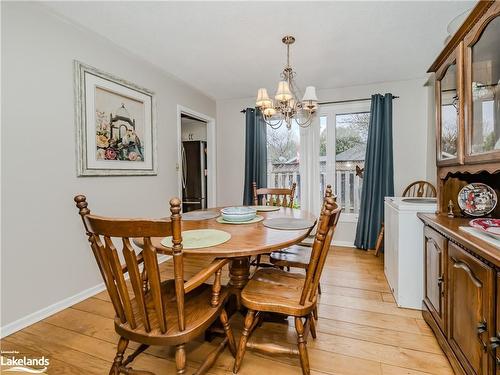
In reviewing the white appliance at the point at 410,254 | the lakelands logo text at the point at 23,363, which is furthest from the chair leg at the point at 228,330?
the white appliance at the point at 410,254

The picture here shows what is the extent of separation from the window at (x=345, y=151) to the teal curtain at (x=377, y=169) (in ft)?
0.80

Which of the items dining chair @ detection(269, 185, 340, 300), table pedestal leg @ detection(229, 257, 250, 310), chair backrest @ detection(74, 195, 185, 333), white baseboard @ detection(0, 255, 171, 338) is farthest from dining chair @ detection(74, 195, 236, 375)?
white baseboard @ detection(0, 255, 171, 338)

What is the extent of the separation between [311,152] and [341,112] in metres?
0.74

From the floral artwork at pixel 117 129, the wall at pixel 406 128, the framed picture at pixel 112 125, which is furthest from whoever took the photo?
the wall at pixel 406 128

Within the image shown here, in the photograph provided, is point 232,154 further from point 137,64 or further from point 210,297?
point 210,297

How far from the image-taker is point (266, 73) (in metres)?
3.27

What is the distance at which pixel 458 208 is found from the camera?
1.81 meters

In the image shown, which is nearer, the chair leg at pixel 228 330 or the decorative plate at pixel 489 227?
the decorative plate at pixel 489 227

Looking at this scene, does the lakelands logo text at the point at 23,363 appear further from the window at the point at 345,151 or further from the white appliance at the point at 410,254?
the window at the point at 345,151

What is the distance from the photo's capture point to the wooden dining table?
126 centimetres

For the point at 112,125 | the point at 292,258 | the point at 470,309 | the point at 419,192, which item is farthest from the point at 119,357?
the point at 419,192

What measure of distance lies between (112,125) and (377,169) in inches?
130

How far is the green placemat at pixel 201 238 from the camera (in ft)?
4.43

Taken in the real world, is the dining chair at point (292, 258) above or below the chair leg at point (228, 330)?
above
